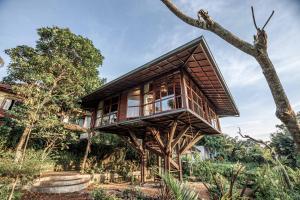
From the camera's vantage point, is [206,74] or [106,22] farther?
[206,74]

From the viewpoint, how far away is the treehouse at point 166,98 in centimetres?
793

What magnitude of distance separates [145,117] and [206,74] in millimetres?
4343

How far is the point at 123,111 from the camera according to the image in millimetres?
10773

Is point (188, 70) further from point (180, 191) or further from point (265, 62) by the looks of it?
point (180, 191)

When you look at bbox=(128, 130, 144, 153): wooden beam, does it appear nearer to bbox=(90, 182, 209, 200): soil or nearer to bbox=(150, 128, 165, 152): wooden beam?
bbox=(150, 128, 165, 152): wooden beam

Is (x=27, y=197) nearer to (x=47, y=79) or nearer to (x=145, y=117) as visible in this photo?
(x=145, y=117)

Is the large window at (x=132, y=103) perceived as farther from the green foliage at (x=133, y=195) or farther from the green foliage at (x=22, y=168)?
the green foliage at (x=22, y=168)

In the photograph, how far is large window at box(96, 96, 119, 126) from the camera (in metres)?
11.7

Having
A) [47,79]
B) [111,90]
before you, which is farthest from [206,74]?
[47,79]

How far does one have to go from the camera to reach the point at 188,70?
9195 millimetres

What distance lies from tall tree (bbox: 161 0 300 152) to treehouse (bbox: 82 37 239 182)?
440 centimetres

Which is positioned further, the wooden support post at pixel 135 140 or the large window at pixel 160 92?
the wooden support post at pixel 135 140

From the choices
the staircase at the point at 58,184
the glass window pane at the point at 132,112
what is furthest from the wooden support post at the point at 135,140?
the staircase at the point at 58,184

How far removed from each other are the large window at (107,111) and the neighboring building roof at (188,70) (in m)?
0.57
